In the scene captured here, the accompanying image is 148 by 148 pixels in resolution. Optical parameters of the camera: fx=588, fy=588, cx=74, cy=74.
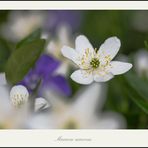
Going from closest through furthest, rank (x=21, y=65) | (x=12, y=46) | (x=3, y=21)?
(x=21, y=65) → (x=12, y=46) → (x=3, y=21)

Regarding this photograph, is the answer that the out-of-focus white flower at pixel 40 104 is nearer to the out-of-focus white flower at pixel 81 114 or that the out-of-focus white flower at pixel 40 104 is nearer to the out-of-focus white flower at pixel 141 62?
the out-of-focus white flower at pixel 81 114

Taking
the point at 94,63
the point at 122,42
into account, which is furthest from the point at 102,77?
the point at 122,42

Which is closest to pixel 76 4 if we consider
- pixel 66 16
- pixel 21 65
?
pixel 66 16

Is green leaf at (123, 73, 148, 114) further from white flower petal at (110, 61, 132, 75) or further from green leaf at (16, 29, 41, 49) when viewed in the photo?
green leaf at (16, 29, 41, 49)

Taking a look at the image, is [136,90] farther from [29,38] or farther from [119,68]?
[29,38]

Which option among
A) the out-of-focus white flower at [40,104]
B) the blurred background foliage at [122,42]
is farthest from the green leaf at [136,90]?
→ the out-of-focus white flower at [40,104]

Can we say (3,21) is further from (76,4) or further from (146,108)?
(146,108)

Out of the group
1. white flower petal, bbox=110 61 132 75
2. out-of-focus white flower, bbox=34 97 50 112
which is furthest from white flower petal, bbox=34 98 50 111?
white flower petal, bbox=110 61 132 75
